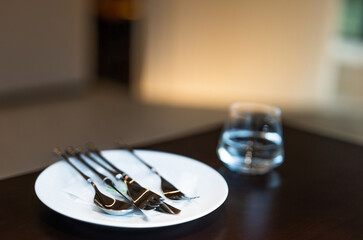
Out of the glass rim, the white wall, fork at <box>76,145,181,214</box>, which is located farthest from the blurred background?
fork at <box>76,145,181,214</box>

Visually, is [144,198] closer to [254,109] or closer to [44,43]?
[254,109]

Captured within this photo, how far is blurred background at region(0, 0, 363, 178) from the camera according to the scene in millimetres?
3357

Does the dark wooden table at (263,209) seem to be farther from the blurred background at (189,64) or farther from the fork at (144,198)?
the blurred background at (189,64)

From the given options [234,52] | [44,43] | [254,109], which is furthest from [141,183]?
[234,52]

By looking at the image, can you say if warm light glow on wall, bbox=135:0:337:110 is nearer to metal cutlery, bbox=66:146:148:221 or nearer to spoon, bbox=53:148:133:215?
metal cutlery, bbox=66:146:148:221

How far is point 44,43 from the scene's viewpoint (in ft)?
11.7

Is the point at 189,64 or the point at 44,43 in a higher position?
the point at 44,43

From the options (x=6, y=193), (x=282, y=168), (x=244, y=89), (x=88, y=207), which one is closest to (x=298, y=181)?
(x=282, y=168)

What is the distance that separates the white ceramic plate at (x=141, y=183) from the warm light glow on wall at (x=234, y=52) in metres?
2.80

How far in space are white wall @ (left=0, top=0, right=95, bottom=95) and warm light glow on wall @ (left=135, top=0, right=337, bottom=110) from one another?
517mm

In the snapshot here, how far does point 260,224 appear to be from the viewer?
745 mm

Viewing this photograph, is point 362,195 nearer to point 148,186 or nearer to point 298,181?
point 298,181

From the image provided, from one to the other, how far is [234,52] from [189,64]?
0.38m

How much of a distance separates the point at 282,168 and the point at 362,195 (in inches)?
6.7
